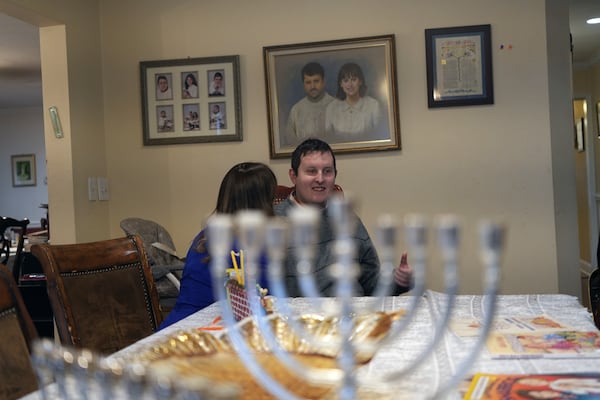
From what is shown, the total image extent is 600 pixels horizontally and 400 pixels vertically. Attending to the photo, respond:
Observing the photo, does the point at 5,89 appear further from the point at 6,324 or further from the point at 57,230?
the point at 6,324

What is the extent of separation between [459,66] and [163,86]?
1.58m

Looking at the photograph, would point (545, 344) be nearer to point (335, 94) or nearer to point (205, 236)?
point (205, 236)

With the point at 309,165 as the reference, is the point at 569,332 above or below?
below

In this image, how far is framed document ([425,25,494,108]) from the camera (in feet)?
10.4

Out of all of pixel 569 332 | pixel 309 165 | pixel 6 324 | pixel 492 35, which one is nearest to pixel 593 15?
pixel 492 35

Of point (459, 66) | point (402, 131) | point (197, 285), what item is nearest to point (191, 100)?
point (402, 131)

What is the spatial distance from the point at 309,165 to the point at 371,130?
105cm

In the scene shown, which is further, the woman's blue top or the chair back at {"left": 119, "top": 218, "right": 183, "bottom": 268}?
the chair back at {"left": 119, "top": 218, "right": 183, "bottom": 268}

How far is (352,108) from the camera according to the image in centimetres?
330

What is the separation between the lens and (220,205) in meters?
1.95

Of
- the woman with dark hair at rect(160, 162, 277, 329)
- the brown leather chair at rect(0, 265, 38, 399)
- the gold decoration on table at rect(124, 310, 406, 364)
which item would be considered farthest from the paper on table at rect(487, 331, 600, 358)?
the brown leather chair at rect(0, 265, 38, 399)

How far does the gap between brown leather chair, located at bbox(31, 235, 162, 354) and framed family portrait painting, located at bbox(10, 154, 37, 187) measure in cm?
1011

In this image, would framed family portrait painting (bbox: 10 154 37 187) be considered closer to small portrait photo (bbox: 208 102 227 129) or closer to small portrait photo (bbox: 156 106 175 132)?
small portrait photo (bbox: 156 106 175 132)

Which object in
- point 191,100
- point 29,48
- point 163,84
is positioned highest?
point 29,48
